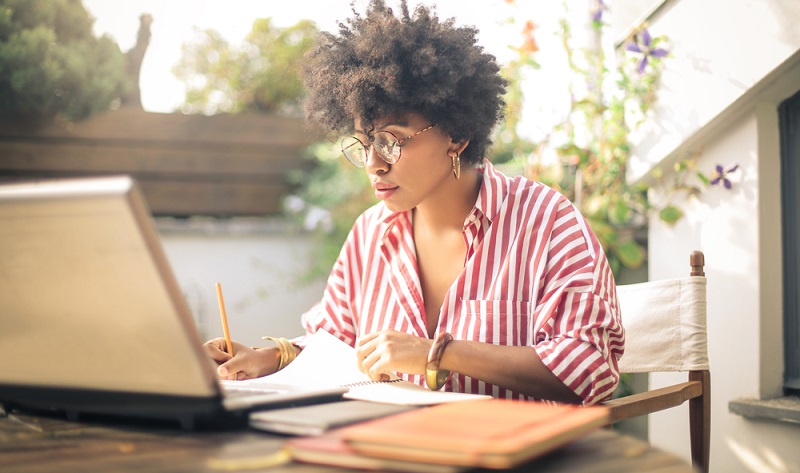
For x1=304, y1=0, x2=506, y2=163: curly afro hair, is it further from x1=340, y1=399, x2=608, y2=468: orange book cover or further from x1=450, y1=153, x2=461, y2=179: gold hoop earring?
x1=340, y1=399, x2=608, y2=468: orange book cover

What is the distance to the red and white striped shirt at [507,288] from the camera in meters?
1.49

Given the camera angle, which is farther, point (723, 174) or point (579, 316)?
point (723, 174)

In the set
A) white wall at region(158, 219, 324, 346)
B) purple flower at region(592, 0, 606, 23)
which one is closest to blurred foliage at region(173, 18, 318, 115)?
white wall at region(158, 219, 324, 346)

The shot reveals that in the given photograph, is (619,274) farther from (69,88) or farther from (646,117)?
(69,88)

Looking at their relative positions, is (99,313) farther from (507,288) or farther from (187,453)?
(507,288)

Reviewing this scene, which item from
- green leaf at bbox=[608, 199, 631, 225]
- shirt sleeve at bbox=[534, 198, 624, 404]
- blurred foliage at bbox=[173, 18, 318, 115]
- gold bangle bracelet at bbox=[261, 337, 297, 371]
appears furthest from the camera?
blurred foliage at bbox=[173, 18, 318, 115]

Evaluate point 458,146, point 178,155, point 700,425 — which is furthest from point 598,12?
point 178,155

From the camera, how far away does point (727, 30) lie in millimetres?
2279

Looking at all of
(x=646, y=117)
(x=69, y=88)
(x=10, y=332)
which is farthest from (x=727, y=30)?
(x=69, y=88)

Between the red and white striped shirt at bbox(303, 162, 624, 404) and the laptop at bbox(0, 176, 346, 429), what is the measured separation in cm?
67

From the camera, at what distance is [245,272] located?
4.66m

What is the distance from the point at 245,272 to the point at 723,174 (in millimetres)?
2990

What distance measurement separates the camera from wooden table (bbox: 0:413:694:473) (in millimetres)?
759

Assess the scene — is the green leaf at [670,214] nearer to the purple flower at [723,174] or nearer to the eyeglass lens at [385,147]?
the purple flower at [723,174]
